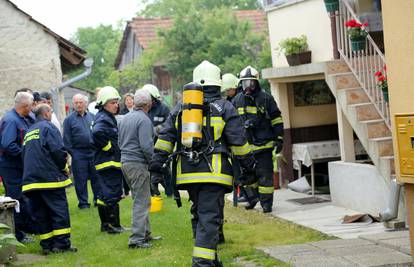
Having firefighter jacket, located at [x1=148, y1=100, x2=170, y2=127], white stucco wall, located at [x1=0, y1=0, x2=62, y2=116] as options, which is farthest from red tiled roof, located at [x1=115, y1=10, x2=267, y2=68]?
firefighter jacket, located at [x1=148, y1=100, x2=170, y2=127]

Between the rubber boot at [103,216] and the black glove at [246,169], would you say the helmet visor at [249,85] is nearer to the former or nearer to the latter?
the rubber boot at [103,216]

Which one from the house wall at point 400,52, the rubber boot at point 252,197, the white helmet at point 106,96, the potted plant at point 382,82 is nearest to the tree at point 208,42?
the rubber boot at point 252,197

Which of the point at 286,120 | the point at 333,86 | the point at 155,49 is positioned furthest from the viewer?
the point at 155,49

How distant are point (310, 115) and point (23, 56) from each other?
8.28 m

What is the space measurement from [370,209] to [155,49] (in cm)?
2884

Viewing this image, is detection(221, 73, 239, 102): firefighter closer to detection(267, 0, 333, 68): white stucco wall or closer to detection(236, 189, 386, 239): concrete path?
detection(267, 0, 333, 68): white stucco wall

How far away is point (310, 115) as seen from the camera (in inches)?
592

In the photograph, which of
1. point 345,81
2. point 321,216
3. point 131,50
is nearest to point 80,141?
point 321,216

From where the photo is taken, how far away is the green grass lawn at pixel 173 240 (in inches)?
341

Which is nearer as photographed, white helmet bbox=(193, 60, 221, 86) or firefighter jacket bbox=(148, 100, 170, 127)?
white helmet bbox=(193, 60, 221, 86)

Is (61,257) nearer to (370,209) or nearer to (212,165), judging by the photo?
(212,165)

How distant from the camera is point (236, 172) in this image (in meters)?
7.80

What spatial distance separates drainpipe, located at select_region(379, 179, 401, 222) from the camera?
374 inches

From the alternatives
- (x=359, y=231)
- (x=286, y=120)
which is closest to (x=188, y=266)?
(x=359, y=231)
